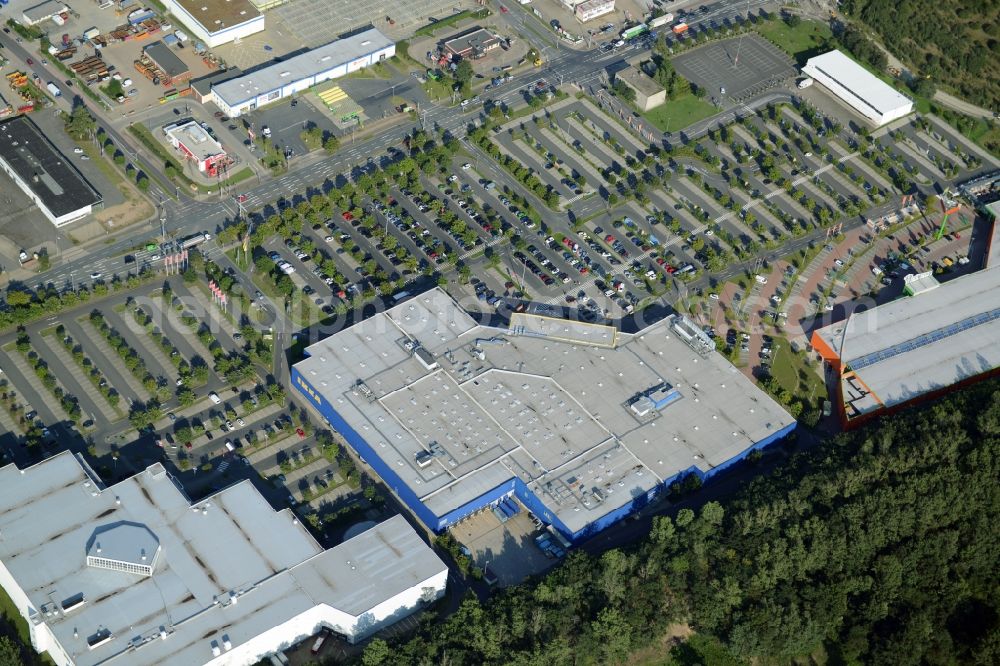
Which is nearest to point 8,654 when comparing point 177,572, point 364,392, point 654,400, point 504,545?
point 177,572

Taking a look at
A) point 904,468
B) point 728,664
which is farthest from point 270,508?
point 904,468

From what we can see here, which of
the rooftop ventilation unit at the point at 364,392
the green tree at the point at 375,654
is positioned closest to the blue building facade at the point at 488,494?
the rooftop ventilation unit at the point at 364,392

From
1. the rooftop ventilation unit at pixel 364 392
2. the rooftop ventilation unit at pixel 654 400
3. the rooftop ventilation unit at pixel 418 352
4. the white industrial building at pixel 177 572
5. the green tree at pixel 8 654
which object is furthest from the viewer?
the rooftop ventilation unit at pixel 418 352

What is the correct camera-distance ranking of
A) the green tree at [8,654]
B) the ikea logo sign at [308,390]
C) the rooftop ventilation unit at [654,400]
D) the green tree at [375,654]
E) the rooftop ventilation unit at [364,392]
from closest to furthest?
1. the green tree at [8,654]
2. the green tree at [375,654]
3. the rooftop ventilation unit at [364,392]
4. the ikea logo sign at [308,390]
5. the rooftop ventilation unit at [654,400]

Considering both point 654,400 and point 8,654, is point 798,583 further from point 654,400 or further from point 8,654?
point 8,654

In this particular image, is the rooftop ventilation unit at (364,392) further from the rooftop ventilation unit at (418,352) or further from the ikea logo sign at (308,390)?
the rooftop ventilation unit at (418,352)

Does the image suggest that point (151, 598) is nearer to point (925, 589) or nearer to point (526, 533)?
point (526, 533)
